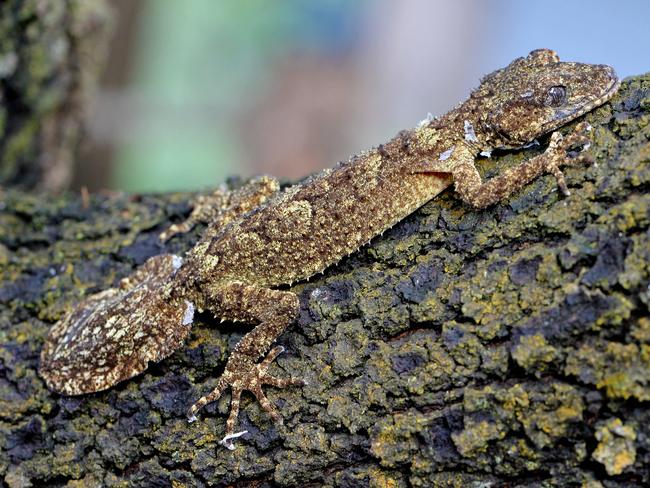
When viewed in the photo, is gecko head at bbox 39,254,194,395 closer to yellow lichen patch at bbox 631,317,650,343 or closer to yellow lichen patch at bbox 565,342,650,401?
yellow lichen patch at bbox 565,342,650,401

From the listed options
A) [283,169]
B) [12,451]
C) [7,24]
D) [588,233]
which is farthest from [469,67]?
[12,451]

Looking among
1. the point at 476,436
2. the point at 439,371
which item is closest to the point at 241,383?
the point at 439,371

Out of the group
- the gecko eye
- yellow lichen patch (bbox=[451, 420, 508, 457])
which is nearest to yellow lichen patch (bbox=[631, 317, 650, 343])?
yellow lichen patch (bbox=[451, 420, 508, 457])

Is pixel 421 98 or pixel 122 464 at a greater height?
pixel 421 98

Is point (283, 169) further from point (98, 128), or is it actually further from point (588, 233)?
point (588, 233)

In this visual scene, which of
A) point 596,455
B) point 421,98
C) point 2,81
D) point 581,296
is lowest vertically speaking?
point 596,455

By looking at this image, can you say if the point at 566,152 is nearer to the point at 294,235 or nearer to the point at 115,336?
the point at 294,235
